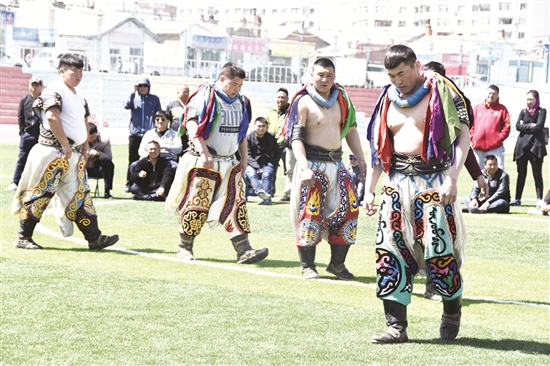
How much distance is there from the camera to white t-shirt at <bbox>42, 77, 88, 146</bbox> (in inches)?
395

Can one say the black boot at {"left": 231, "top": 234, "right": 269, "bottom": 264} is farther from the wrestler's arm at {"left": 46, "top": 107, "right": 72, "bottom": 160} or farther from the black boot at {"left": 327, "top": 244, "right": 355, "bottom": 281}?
the wrestler's arm at {"left": 46, "top": 107, "right": 72, "bottom": 160}

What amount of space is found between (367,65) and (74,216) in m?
47.0

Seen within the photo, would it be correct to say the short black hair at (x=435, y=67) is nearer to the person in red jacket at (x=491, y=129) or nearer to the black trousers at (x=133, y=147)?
the person in red jacket at (x=491, y=129)

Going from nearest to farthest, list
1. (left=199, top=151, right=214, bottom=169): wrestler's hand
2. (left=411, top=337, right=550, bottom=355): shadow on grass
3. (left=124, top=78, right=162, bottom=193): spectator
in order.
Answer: (left=411, top=337, right=550, bottom=355): shadow on grass → (left=199, top=151, right=214, bottom=169): wrestler's hand → (left=124, top=78, right=162, bottom=193): spectator

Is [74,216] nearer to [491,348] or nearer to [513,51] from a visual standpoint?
[491,348]

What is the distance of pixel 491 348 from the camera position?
6.48m

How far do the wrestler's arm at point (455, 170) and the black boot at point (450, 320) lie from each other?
0.74 metres

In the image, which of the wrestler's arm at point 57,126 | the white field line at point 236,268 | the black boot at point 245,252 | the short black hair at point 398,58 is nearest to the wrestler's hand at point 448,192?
the short black hair at point 398,58

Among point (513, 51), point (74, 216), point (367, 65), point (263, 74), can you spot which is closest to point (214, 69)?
point (263, 74)

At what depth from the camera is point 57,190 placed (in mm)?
10359

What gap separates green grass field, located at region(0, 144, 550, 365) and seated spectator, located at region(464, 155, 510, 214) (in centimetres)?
334

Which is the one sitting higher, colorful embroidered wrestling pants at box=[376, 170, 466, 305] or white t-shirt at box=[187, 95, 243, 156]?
white t-shirt at box=[187, 95, 243, 156]

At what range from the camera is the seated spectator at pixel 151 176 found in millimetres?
16109

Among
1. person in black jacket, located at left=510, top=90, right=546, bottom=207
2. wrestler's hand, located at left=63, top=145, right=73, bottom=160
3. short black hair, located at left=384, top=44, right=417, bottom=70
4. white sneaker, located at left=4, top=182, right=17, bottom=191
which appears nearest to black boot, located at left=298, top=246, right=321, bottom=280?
wrestler's hand, located at left=63, top=145, right=73, bottom=160
